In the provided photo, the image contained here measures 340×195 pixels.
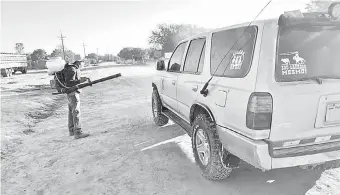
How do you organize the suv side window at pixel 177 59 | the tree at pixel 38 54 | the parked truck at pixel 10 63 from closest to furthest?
the suv side window at pixel 177 59 < the parked truck at pixel 10 63 < the tree at pixel 38 54

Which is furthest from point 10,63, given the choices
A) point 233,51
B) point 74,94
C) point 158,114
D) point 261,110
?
point 261,110

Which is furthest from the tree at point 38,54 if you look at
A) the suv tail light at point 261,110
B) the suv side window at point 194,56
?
the suv tail light at point 261,110

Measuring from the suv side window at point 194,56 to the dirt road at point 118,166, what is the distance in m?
1.47

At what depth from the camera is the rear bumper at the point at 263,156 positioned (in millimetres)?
2447

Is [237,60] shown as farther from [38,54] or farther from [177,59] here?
[38,54]

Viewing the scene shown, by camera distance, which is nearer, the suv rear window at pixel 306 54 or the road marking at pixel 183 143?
the suv rear window at pixel 306 54

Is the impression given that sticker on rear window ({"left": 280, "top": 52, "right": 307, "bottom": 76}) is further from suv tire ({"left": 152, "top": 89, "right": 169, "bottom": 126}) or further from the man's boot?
the man's boot

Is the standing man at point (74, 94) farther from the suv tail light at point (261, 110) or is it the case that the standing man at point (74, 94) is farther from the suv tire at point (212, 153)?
the suv tail light at point (261, 110)

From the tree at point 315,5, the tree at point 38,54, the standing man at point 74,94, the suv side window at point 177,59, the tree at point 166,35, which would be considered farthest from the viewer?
the tree at point 38,54

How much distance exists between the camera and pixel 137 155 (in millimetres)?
4422

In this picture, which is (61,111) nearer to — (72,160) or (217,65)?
(72,160)

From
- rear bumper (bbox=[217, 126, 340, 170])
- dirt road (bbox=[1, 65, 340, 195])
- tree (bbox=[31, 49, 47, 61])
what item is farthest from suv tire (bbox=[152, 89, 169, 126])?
tree (bbox=[31, 49, 47, 61])

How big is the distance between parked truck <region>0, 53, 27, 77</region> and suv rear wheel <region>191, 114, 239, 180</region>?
28.5 meters

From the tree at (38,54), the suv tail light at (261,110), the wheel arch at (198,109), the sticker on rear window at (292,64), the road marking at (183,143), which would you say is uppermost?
the tree at (38,54)
